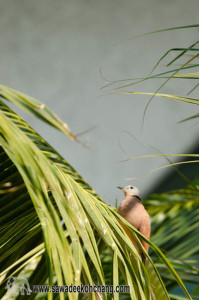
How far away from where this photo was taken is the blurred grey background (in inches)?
93.0

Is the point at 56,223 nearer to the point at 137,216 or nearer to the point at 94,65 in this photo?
the point at 137,216

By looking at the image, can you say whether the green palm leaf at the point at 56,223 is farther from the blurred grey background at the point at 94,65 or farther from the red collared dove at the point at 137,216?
the blurred grey background at the point at 94,65

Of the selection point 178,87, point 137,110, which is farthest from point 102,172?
point 178,87

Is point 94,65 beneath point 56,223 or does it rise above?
above

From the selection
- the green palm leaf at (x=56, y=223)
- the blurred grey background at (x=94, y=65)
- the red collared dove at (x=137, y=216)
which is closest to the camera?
the green palm leaf at (x=56, y=223)

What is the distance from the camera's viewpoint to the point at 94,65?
7.98 ft

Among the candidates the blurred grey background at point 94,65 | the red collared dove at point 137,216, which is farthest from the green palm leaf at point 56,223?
the blurred grey background at point 94,65

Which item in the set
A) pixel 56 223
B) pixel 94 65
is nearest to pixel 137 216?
pixel 56 223

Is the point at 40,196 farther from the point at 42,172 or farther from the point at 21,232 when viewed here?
the point at 21,232

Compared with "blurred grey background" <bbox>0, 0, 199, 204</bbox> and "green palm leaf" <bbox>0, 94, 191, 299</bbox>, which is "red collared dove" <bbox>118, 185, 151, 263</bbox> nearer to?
"green palm leaf" <bbox>0, 94, 191, 299</bbox>

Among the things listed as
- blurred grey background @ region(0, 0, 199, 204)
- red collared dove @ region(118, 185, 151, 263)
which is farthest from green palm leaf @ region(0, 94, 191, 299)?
blurred grey background @ region(0, 0, 199, 204)

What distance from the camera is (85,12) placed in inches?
93.9

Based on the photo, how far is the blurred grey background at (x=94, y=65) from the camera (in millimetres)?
2361

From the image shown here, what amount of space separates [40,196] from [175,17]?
7.22 ft
